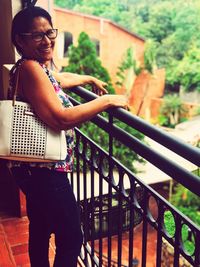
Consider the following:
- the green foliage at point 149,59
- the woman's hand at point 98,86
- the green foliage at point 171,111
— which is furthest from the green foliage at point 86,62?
the woman's hand at point 98,86

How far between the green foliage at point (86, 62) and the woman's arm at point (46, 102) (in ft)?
31.4

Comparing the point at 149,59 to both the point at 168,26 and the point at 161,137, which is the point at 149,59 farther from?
the point at 161,137

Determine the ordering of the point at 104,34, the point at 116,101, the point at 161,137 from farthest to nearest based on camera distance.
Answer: the point at 104,34 → the point at 116,101 → the point at 161,137

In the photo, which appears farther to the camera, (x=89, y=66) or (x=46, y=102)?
(x=89, y=66)

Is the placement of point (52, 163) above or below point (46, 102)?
below

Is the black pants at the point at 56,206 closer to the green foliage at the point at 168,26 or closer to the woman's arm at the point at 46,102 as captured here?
the woman's arm at the point at 46,102

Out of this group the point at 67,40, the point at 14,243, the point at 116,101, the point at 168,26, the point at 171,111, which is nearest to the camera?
the point at 116,101

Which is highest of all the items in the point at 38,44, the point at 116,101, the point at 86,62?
the point at 38,44

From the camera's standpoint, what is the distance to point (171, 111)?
18734 mm

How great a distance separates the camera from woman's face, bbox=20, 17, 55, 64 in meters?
1.22

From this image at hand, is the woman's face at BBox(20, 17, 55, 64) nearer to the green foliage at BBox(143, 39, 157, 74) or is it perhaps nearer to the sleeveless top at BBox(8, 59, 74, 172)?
the sleeveless top at BBox(8, 59, 74, 172)

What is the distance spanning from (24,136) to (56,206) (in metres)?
0.27

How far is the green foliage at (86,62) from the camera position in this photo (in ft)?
35.5

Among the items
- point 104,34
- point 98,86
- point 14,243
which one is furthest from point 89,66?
point 98,86
